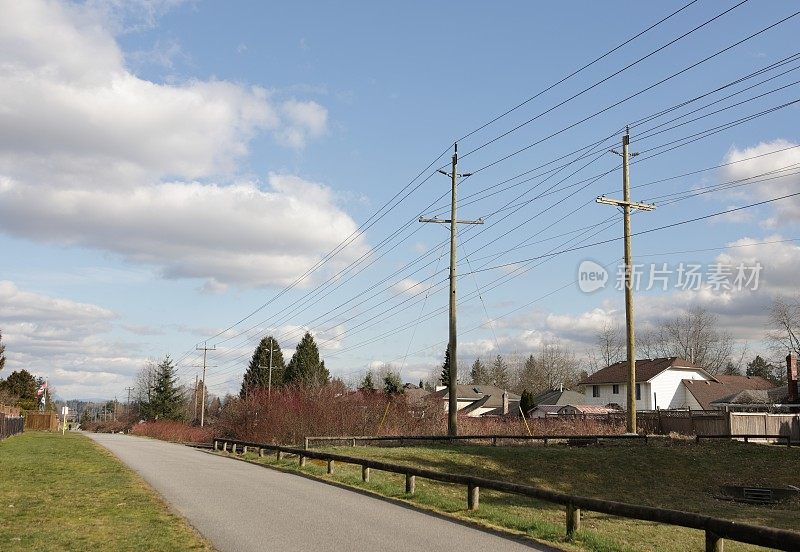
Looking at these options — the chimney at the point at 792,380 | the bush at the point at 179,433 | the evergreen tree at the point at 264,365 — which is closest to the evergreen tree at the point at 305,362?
the evergreen tree at the point at 264,365

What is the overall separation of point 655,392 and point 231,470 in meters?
61.0

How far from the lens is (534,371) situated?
12888 centimetres

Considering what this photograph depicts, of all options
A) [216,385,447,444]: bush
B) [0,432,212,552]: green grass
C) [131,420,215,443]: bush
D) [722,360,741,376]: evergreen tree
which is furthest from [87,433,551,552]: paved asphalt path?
[722,360,741,376]: evergreen tree

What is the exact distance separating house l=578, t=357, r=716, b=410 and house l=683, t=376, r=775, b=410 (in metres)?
0.58

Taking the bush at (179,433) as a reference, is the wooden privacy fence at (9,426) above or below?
above

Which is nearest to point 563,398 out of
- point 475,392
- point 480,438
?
point 475,392

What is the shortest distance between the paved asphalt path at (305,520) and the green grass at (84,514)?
491 mm

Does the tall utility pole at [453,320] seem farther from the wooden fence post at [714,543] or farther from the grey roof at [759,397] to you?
the grey roof at [759,397]

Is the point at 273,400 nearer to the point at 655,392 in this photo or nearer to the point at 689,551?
the point at 689,551

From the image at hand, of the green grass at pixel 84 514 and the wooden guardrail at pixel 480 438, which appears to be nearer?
the green grass at pixel 84 514

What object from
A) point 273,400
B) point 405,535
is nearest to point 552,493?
point 405,535

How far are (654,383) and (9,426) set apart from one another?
58000 millimetres

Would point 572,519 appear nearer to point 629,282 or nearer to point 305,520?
point 305,520

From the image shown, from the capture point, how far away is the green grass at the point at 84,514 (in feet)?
32.6
